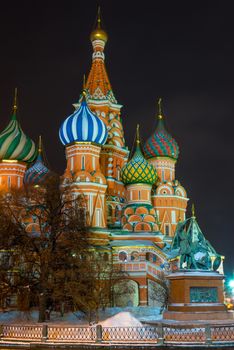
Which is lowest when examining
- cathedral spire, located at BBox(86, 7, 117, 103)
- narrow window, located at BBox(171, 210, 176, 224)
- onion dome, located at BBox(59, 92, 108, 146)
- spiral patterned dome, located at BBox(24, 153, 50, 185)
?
narrow window, located at BBox(171, 210, 176, 224)

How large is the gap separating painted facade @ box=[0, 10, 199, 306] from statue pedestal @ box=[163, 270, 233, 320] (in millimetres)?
14897

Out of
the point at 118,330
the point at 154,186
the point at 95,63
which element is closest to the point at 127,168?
the point at 154,186

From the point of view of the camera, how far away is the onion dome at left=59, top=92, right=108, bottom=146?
39.1m

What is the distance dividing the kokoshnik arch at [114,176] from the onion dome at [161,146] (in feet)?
0.32

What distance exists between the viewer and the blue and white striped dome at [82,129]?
39.1m

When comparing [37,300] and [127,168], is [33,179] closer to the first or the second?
[127,168]

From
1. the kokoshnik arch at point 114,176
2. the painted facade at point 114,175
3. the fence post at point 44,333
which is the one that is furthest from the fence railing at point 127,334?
the painted facade at point 114,175

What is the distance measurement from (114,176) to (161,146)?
6.74 metres

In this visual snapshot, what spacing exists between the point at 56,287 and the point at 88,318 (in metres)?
2.48

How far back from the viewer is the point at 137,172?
42531mm

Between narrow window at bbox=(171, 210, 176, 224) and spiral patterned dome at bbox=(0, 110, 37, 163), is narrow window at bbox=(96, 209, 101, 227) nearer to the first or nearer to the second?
spiral patterned dome at bbox=(0, 110, 37, 163)

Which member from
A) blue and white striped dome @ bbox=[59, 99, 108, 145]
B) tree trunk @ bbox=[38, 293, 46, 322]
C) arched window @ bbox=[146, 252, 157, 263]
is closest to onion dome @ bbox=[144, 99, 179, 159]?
blue and white striped dome @ bbox=[59, 99, 108, 145]

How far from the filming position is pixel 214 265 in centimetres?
1989

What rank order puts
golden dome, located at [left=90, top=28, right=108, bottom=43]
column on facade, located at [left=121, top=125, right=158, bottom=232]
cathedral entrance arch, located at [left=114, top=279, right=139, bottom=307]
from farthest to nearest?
1. golden dome, located at [left=90, top=28, right=108, bottom=43]
2. column on facade, located at [left=121, top=125, right=158, bottom=232]
3. cathedral entrance arch, located at [left=114, top=279, right=139, bottom=307]
